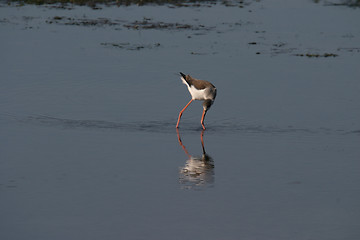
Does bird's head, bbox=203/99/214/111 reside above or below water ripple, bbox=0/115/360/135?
above

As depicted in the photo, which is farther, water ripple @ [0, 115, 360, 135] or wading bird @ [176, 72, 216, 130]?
wading bird @ [176, 72, 216, 130]

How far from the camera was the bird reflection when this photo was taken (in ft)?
38.7

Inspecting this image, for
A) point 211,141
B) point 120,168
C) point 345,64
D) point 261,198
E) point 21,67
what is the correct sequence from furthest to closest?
point 345,64, point 21,67, point 211,141, point 120,168, point 261,198

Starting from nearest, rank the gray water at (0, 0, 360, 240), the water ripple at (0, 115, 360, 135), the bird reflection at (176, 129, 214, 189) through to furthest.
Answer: the gray water at (0, 0, 360, 240)
the bird reflection at (176, 129, 214, 189)
the water ripple at (0, 115, 360, 135)

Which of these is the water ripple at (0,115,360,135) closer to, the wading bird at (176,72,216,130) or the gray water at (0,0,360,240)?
the gray water at (0,0,360,240)

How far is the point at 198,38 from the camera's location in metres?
25.2

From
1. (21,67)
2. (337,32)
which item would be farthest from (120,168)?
(337,32)

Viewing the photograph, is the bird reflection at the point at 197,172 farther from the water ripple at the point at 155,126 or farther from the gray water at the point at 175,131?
the water ripple at the point at 155,126

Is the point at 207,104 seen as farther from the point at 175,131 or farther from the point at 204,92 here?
the point at 175,131

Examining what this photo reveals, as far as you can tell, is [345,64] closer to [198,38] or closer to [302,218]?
[198,38]

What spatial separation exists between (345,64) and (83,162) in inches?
451

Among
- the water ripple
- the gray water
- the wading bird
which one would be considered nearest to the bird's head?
the wading bird

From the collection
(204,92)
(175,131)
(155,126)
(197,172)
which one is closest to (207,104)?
(204,92)

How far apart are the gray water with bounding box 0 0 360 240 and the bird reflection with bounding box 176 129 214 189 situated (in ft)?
0.11
